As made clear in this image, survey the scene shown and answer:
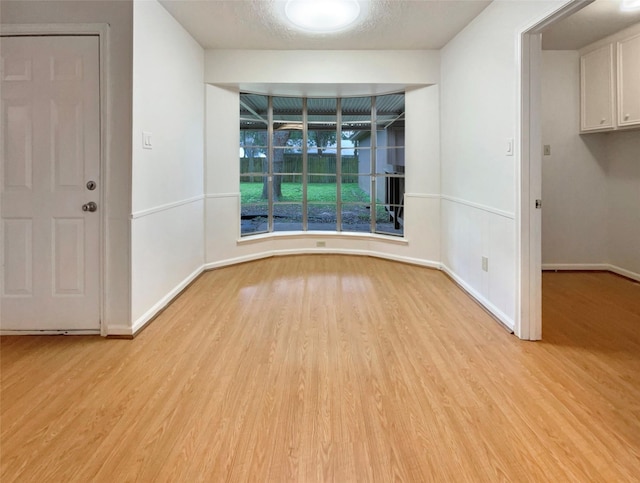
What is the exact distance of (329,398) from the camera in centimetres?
202

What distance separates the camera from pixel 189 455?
1.60 m

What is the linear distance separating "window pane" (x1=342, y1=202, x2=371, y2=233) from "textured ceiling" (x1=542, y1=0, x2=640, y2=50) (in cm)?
287

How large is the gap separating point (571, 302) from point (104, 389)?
3.72 meters

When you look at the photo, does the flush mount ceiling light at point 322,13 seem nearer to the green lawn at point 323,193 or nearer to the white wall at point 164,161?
the white wall at point 164,161

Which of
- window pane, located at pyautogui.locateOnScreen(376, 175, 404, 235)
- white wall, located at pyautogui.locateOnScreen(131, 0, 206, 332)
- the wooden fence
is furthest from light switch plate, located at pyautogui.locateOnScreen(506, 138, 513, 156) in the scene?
the wooden fence

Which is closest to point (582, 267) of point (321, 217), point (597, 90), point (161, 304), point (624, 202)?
point (624, 202)

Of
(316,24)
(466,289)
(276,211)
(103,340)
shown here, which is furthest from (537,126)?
(276,211)

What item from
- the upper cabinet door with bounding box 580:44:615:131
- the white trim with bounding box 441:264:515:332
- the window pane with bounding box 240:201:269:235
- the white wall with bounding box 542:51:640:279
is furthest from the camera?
the window pane with bounding box 240:201:269:235

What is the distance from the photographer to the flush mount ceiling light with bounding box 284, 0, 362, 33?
333 cm

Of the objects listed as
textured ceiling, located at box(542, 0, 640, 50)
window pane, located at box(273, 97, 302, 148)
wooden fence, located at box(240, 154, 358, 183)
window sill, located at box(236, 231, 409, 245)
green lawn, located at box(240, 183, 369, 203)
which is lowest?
window sill, located at box(236, 231, 409, 245)

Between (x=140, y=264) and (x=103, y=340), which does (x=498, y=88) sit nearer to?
(x=140, y=264)

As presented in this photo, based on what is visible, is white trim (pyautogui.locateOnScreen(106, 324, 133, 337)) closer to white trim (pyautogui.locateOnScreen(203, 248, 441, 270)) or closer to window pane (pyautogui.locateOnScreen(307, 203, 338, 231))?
white trim (pyautogui.locateOnScreen(203, 248, 441, 270))

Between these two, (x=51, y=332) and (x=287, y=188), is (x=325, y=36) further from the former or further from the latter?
(x=51, y=332)

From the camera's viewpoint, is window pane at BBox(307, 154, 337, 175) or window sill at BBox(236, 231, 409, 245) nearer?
window sill at BBox(236, 231, 409, 245)
